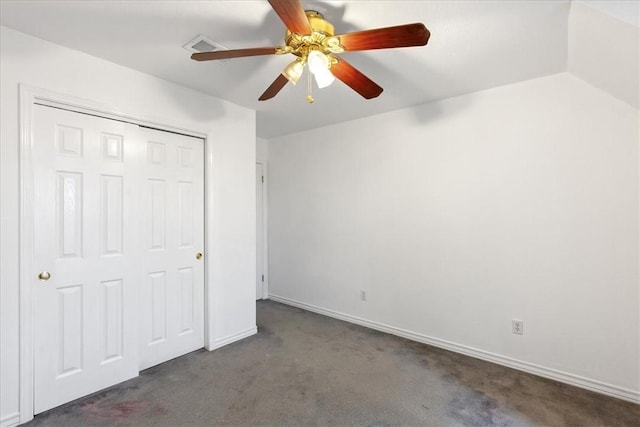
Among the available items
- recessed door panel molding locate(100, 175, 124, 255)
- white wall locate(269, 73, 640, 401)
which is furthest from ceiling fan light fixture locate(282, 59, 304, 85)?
white wall locate(269, 73, 640, 401)

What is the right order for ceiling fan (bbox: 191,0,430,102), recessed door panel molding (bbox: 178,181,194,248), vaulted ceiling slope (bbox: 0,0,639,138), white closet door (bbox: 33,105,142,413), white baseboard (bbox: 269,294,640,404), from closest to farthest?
1. ceiling fan (bbox: 191,0,430,102)
2. vaulted ceiling slope (bbox: 0,0,639,138)
3. white closet door (bbox: 33,105,142,413)
4. white baseboard (bbox: 269,294,640,404)
5. recessed door panel molding (bbox: 178,181,194,248)

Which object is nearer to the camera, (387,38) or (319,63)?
(387,38)

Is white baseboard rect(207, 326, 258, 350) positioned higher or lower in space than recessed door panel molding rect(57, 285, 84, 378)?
lower

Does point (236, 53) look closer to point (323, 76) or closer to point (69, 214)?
point (323, 76)

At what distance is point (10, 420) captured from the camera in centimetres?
187

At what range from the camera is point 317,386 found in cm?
233

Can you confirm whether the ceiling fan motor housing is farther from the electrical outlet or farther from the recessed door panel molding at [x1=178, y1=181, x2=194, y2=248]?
the electrical outlet

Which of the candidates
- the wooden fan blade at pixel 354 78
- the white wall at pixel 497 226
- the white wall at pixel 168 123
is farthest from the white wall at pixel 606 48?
the white wall at pixel 168 123

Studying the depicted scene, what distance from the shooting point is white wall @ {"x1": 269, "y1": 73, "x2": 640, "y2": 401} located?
2.27m

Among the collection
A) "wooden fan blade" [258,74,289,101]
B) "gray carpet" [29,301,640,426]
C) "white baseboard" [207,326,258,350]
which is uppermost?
"wooden fan blade" [258,74,289,101]

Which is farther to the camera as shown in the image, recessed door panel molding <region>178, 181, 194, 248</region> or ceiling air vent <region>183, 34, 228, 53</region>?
recessed door panel molding <region>178, 181, 194, 248</region>

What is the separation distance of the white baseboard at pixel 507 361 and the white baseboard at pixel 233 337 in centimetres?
103

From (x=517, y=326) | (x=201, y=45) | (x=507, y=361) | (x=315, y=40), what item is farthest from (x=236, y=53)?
(x=507, y=361)

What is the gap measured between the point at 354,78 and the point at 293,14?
649 millimetres
